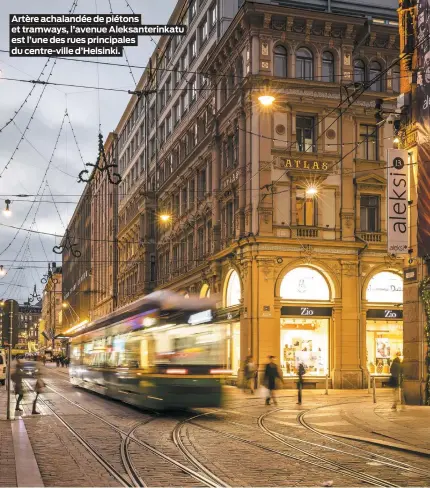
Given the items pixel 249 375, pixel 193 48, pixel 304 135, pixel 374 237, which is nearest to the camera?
pixel 249 375

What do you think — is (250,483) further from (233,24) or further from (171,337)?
(233,24)

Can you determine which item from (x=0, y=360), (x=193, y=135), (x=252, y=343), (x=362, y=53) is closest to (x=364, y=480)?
(x=252, y=343)

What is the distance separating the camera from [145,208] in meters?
67.2

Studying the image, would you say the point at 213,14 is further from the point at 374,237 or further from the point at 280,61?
the point at 374,237

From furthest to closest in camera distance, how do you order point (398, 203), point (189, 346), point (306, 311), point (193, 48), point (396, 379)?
point (193, 48) < point (306, 311) < point (398, 203) < point (396, 379) < point (189, 346)

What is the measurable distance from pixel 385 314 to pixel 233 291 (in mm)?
7870

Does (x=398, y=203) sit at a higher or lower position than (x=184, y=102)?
lower

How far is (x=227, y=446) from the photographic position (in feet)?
53.2

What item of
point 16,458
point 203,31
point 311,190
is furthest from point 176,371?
point 203,31

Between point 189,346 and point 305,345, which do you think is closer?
point 189,346

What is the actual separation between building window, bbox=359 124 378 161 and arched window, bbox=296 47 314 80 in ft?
12.6

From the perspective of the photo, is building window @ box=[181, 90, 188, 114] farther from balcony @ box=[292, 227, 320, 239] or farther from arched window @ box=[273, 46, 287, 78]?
balcony @ box=[292, 227, 320, 239]

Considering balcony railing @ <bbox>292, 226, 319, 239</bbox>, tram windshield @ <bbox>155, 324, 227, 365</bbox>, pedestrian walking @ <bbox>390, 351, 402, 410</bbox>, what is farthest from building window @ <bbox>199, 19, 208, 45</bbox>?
tram windshield @ <bbox>155, 324, 227, 365</bbox>

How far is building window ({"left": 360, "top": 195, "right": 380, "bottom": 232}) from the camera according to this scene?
1709 inches
